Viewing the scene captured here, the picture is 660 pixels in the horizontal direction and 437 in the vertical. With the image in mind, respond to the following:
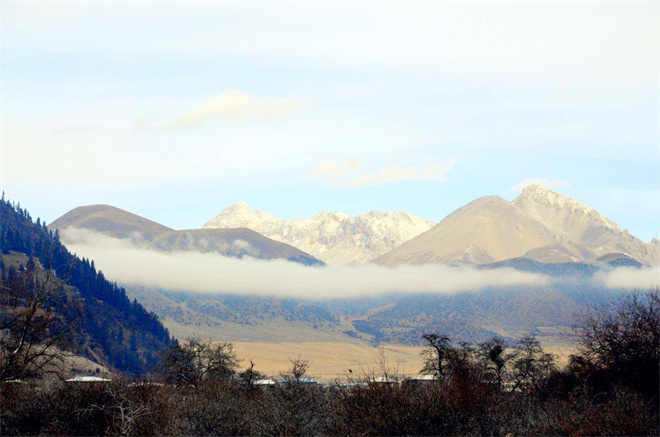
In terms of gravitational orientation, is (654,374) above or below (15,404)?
above

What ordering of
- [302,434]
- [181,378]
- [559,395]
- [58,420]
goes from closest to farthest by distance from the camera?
[302,434] < [58,420] < [559,395] < [181,378]

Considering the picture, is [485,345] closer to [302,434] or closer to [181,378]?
[181,378]

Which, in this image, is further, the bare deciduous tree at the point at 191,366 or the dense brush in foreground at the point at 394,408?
the bare deciduous tree at the point at 191,366

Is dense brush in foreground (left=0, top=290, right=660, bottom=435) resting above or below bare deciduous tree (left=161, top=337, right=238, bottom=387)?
above

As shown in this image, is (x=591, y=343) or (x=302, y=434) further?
(x=591, y=343)

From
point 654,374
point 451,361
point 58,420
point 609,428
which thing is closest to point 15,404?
point 58,420

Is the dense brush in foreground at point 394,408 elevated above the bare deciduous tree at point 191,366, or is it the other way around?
the dense brush in foreground at point 394,408

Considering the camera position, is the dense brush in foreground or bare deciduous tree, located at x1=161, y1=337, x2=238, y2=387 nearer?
the dense brush in foreground

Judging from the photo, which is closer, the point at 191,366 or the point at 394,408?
the point at 394,408

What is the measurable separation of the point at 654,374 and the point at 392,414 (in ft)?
63.9

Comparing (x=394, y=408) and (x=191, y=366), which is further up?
(x=394, y=408)

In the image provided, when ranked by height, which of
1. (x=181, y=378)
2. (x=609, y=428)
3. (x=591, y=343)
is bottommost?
(x=181, y=378)

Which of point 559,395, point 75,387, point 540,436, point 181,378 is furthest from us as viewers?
point 181,378

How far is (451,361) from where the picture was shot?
354 ft
